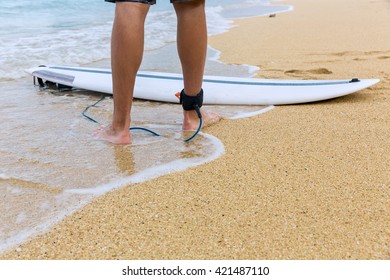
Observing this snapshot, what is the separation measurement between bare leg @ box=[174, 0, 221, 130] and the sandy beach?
206 mm

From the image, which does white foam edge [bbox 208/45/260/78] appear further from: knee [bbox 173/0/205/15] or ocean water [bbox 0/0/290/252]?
knee [bbox 173/0/205/15]

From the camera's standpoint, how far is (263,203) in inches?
50.3

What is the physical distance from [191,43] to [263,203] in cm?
90

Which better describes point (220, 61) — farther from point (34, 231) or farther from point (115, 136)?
point (34, 231)

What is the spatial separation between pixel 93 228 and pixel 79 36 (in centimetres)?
495

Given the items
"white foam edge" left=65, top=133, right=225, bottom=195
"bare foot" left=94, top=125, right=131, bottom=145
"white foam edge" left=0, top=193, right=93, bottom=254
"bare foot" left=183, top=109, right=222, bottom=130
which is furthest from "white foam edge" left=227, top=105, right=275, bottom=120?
"white foam edge" left=0, top=193, right=93, bottom=254

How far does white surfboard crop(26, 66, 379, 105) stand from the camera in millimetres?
2352

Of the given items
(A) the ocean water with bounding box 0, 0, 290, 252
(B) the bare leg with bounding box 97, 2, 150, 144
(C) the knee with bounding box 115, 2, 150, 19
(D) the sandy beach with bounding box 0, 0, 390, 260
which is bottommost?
(A) the ocean water with bounding box 0, 0, 290, 252

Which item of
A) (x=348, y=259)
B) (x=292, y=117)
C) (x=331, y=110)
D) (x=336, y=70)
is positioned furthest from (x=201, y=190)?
(x=336, y=70)

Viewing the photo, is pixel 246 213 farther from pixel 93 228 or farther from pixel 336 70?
pixel 336 70

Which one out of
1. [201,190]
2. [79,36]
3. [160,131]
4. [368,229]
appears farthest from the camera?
[79,36]

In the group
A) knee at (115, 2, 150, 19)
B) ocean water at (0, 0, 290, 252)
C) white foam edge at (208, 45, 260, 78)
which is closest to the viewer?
ocean water at (0, 0, 290, 252)

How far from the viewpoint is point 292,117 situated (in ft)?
7.10

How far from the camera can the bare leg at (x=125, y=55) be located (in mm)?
1660
